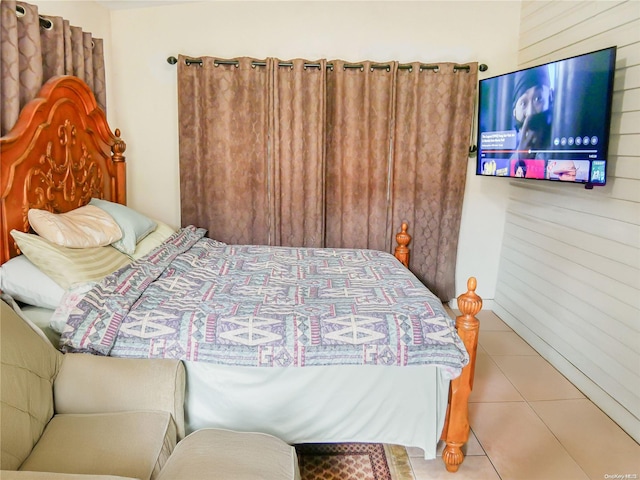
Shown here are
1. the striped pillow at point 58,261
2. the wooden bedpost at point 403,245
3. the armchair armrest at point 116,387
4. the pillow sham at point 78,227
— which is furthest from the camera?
the wooden bedpost at point 403,245

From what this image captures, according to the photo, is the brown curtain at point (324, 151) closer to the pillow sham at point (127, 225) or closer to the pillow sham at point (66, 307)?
the pillow sham at point (127, 225)

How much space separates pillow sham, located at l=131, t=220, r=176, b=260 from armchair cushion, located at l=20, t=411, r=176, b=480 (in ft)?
3.92

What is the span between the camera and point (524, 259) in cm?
356

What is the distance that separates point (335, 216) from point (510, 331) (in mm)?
1644

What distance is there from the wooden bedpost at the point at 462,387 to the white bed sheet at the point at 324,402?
0.15 feet

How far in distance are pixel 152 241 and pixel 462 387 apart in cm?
196

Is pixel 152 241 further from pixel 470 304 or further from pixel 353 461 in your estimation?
pixel 470 304

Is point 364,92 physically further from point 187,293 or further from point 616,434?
point 616,434

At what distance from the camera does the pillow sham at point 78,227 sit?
216cm

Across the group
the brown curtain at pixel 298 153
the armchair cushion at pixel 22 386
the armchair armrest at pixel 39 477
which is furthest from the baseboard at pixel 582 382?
the armchair cushion at pixel 22 386

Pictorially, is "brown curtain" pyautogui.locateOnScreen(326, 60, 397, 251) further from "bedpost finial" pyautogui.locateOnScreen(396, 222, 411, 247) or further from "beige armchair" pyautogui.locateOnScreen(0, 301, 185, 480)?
"beige armchair" pyautogui.locateOnScreen(0, 301, 185, 480)

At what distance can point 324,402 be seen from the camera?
2.00 meters

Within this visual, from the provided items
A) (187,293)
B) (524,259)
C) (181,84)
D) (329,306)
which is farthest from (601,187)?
(181,84)

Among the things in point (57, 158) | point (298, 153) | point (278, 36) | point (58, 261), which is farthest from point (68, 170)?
point (278, 36)
